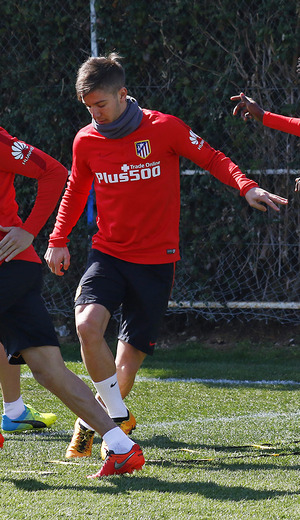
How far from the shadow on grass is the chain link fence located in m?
4.24

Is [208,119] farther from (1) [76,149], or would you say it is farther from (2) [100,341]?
(2) [100,341]

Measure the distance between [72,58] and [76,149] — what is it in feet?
13.7

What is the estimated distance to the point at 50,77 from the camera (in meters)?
8.76

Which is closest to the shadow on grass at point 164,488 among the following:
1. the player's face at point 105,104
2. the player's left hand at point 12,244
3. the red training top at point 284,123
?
the player's left hand at point 12,244

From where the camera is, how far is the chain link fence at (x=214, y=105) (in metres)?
7.75

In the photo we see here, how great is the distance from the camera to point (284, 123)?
497 cm

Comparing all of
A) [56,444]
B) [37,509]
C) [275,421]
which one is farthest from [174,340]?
[37,509]

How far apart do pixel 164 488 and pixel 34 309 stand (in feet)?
3.43

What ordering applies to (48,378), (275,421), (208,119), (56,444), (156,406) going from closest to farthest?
(48,378) → (56,444) → (275,421) → (156,406) → (208,119)

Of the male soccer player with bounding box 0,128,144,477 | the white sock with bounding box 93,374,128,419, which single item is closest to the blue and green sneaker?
the white sock with bounding box 93,374,128,419

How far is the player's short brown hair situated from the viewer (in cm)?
429

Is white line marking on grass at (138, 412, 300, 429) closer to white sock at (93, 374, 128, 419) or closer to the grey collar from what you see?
white sock at (93, 374, 128, 419)

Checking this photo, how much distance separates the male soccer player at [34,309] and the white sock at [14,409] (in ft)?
3.24

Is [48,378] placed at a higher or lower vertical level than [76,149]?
lower
